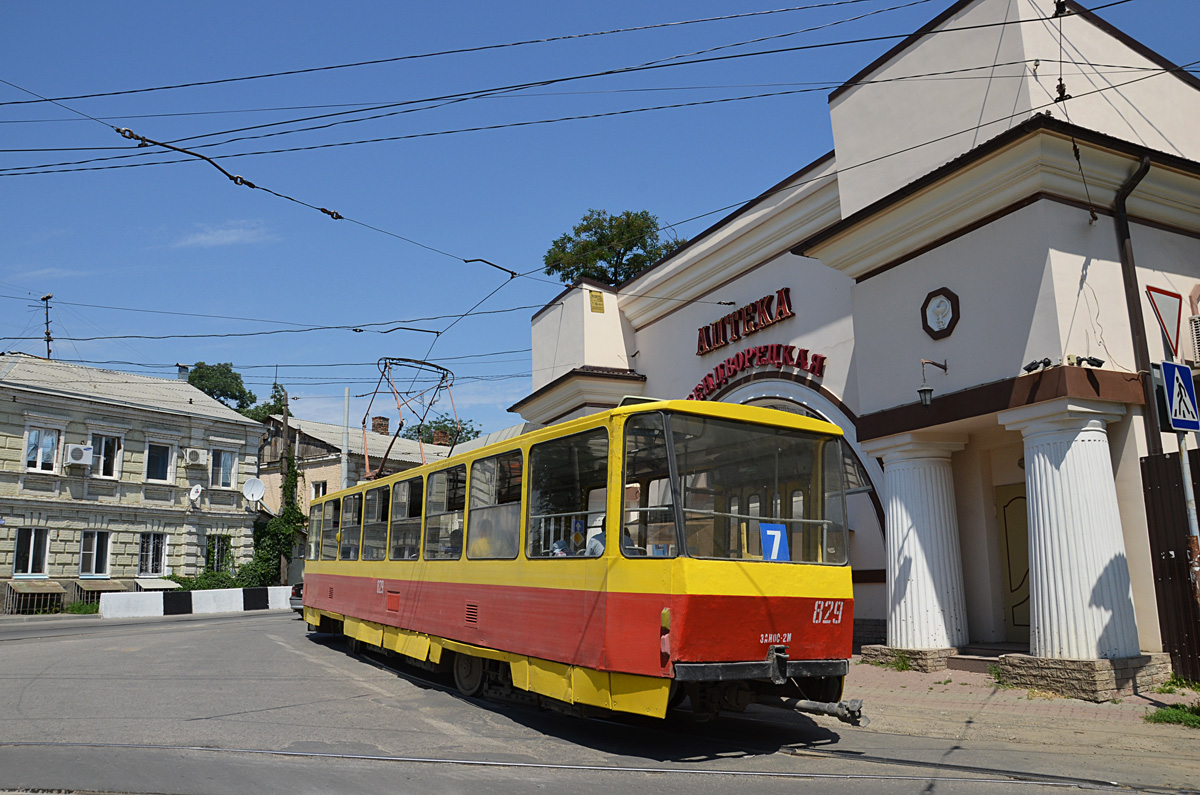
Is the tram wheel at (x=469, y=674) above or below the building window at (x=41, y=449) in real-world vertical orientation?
below

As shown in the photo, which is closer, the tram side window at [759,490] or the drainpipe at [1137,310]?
the tram side window at [759,490]

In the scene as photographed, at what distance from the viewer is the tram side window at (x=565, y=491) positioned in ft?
26.2

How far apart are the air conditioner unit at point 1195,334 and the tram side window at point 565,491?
320 inches

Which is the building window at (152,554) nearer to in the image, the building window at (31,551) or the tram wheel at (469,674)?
the building window at (31,551)

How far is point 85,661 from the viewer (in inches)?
568

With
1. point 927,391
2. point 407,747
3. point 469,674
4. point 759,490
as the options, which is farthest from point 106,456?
point 759,490

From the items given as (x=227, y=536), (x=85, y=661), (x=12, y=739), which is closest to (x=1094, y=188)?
(x=12, y=739)

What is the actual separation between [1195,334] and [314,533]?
1544 cm

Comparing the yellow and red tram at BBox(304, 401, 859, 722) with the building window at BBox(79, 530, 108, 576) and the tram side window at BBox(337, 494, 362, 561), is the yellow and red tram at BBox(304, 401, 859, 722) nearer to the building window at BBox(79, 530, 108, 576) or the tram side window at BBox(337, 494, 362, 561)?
the tram side window at BBox(337, 494, 362, 561)

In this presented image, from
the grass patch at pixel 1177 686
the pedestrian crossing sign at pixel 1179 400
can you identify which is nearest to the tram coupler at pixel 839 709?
the pedestrian crossing sign at pixel 1179 400

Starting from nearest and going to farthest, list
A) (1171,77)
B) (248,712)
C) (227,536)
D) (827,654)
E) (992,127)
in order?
(827,654)
(248,712)
(992,127)
(1171,77)
(227,536)

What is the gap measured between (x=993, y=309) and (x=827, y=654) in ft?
17.9

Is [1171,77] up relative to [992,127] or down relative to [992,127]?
up

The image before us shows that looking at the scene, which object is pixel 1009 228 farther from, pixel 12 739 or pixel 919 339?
pixel 12 739
